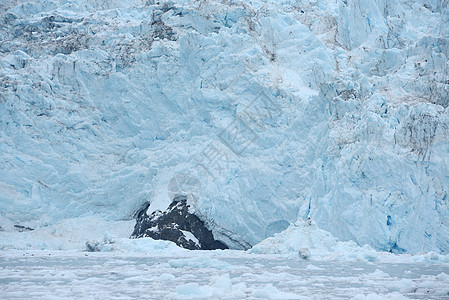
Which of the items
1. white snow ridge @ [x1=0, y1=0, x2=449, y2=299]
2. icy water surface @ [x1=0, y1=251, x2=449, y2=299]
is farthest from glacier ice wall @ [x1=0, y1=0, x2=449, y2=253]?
icy water surface @ [x1=0, y1=251, x2=449, y2=299]

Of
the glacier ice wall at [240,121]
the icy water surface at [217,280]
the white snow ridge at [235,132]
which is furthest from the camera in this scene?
the glacier ice wall at [240,121]

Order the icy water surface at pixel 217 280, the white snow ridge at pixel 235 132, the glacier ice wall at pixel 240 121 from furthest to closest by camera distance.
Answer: the glacier ice wall at pixel 240 121
the white snow ridge at pixel 235 132
the icy water surface at pixel 217 280

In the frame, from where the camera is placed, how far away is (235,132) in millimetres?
19234

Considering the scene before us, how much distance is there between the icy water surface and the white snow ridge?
1225mm

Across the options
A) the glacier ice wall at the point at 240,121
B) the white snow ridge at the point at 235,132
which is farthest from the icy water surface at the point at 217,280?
the glacier ice wall at the point at 240,121

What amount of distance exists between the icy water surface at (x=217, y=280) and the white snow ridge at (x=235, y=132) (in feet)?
4.02

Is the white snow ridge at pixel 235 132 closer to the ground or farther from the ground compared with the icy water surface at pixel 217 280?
farther from the ground

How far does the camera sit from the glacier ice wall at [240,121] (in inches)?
604

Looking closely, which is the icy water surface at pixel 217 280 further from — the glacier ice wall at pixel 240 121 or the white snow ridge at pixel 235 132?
the glacier ice wall at pixel 240 121

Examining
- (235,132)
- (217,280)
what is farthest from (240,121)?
(217,280)

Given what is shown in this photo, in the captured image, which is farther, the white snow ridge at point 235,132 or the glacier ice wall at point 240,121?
the glacier ice wall at point 240,121

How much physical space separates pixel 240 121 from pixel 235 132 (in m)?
0.46

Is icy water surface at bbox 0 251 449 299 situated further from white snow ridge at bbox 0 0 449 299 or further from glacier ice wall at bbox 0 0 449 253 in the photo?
glacier ice wall at bbox 0 0 449 253

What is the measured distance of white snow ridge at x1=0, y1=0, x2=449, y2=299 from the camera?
14.9 meters
